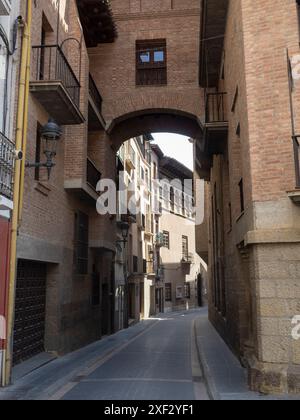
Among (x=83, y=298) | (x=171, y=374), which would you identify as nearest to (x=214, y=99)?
(x=83, y=298)

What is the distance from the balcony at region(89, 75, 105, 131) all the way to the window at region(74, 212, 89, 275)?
3.09m

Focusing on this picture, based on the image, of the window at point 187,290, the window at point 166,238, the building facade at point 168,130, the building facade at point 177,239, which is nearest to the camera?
the building facade at point 168,130

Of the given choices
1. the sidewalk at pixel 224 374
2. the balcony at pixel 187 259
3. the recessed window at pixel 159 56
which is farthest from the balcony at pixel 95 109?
the balcony at pixel 187 259

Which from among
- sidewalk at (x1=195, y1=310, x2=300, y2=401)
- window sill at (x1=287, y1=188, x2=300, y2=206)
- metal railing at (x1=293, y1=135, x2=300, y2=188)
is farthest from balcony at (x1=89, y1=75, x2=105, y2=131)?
Result: window sill at (x1=287, y1=188, x2=300, y2=206)

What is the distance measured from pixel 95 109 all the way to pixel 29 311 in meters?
6.74

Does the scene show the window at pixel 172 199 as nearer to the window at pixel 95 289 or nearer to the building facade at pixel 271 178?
the window at pixel 95 289

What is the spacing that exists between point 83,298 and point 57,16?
8286 millimetres

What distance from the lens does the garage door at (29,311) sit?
9328 millimetres

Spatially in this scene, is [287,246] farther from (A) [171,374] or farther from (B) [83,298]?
(B) [83,298]

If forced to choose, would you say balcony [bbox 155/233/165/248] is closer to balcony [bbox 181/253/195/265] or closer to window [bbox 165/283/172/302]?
window [bbox 165/283/172/302]

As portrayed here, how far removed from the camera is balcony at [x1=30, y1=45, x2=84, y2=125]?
9.54 metres

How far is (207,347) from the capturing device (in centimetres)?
1347

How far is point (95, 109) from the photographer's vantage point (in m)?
13.9

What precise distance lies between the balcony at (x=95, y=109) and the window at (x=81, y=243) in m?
3.09
